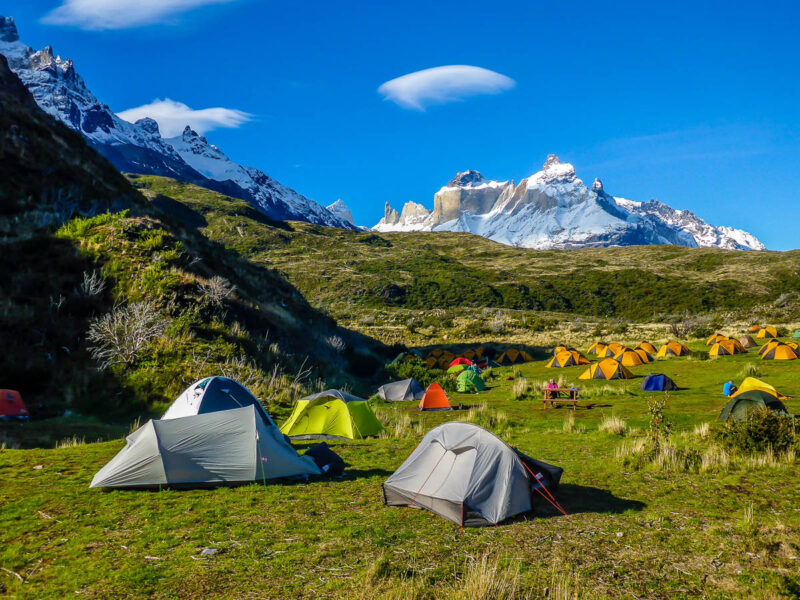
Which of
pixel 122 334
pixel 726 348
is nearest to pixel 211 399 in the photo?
pixel 122 334

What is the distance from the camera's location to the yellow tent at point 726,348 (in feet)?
109

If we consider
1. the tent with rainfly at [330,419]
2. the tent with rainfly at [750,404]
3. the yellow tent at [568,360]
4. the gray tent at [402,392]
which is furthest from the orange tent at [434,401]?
the yellow tent at [568,360]

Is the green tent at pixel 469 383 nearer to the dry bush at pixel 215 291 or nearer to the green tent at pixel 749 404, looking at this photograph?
the dry bush at pixel 215 291

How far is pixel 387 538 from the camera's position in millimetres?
7668

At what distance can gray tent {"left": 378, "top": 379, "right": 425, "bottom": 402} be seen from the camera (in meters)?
25.6

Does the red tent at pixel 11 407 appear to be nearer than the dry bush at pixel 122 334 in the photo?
Yes

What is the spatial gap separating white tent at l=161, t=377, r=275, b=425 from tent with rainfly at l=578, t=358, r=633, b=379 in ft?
75.1

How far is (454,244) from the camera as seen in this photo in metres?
166

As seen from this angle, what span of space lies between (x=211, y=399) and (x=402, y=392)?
14.3 m

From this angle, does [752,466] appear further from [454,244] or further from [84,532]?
[454,244]

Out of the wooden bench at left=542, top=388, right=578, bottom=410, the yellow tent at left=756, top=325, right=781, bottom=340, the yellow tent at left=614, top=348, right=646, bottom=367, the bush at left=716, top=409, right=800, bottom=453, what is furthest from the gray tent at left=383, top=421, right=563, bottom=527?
the yellow tent at left=756, top=325, right=781, bottom=340

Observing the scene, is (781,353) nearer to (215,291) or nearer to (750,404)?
(750,404)

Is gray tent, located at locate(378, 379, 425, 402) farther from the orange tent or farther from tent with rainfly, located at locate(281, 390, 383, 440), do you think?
tent with rainfly, located at locate(281, 390, 383, 440)

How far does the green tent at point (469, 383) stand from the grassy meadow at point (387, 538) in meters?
16.2
